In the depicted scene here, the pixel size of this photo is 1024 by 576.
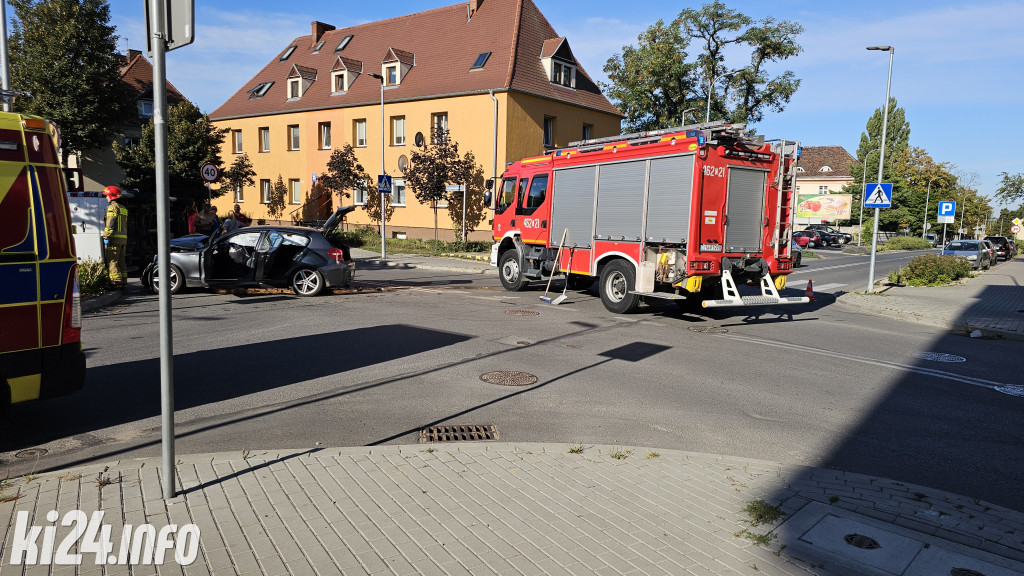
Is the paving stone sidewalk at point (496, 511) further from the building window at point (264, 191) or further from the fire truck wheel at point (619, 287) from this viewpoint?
the building window at point (264, 191)

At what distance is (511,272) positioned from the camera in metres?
15.6

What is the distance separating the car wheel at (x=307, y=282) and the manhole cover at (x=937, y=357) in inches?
414

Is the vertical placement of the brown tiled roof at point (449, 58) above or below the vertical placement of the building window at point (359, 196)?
above

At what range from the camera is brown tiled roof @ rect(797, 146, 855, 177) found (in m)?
79.6

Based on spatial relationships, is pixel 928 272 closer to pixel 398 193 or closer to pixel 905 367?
pixel 905 367

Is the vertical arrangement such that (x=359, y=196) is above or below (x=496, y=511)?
above

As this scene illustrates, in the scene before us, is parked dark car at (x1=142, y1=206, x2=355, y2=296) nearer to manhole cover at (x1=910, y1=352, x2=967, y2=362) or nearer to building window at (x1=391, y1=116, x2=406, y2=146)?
manhole cover at (x1=910, y1=352, x2=967, y2=362)

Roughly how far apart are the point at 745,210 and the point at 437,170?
20.8m

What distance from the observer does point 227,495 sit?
3.81 m

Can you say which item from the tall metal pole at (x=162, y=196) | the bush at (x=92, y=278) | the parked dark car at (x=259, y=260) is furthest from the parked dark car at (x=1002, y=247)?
the tall metal pole at (x=162, y=196)

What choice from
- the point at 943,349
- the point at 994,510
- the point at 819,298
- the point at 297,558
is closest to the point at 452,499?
the point at 297,558

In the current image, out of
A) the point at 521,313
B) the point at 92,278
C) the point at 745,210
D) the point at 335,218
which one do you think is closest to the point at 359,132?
the point at 335,218

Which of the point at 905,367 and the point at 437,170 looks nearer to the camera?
the point at 905,367

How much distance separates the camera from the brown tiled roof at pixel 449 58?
32031 mm
